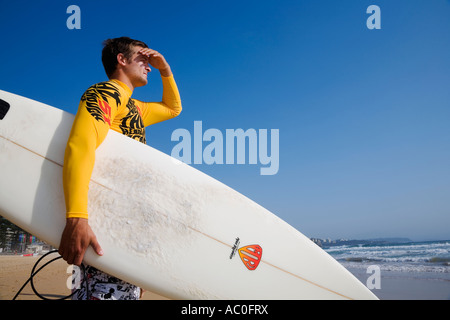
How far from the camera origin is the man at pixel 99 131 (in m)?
1.05

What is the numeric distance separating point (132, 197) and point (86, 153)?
49cm

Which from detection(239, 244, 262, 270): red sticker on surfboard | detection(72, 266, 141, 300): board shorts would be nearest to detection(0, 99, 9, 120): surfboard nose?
detection(72, 266, 141, 300): board shorts

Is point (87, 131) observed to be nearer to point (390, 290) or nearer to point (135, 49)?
point (135, 49)

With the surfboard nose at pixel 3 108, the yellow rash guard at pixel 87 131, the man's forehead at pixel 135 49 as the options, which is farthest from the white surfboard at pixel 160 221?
the man's forehead at pixel 135 49

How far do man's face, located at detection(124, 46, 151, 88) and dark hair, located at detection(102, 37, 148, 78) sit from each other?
0.09ft

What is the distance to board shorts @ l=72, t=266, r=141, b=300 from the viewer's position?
119cm

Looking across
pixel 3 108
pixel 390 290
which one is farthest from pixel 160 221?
pixel 390 290

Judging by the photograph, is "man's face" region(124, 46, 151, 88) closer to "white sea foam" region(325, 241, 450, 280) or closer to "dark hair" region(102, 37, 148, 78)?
"dark hair" region(102, 37, 148, 78)

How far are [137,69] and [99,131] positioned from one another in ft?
1.91

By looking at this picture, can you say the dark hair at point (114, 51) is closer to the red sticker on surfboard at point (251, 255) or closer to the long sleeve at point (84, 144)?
the long sleeve at point (84, 144)

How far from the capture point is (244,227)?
181cm

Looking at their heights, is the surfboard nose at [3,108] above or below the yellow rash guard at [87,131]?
above

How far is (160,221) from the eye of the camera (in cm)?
153
